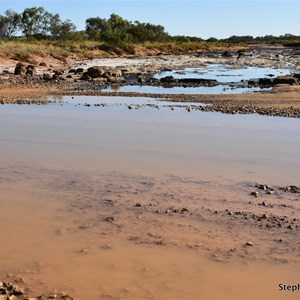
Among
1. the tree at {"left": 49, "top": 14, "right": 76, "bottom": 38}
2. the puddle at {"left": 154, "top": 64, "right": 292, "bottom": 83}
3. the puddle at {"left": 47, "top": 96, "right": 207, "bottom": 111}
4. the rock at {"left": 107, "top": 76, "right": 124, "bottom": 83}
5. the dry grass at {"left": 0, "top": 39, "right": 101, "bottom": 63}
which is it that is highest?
the tree at {"left": 49, "top": 14, "right": 76, "bottom": 38}

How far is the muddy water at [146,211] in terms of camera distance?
4.60 m

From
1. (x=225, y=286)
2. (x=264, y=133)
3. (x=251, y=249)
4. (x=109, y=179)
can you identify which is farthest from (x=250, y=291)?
(x=264, y=133)

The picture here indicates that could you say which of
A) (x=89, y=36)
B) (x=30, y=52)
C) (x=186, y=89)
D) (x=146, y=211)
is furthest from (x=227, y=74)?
(x=89, y=36)

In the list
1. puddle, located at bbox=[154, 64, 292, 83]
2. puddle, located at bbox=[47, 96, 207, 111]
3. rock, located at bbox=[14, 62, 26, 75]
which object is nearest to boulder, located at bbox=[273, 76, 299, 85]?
puddle, located at bbox=[154, 64, 292, 83]

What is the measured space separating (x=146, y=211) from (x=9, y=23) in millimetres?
89060

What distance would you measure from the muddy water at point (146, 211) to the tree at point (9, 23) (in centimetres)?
8138

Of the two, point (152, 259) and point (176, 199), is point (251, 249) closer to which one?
point (152, 259)

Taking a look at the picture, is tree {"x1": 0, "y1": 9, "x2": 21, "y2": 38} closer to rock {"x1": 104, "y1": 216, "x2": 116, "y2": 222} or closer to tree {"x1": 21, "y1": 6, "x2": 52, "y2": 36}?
tree {"x1": 21, "y1": 6, "x2": 52, "y2": 36}

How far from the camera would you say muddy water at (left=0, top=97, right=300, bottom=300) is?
4.60m

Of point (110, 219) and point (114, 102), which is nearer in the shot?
point (110, 219)

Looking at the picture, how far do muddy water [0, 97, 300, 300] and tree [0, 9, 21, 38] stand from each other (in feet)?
267

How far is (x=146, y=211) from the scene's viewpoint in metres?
6.31

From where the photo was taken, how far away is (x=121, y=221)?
19.6 feet

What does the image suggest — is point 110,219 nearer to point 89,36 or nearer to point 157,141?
point 157,141
